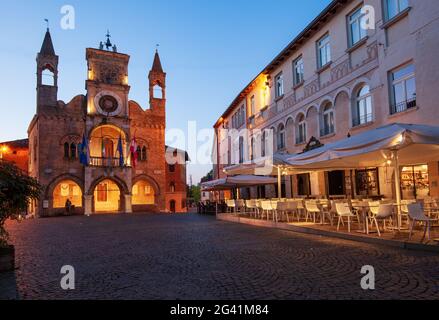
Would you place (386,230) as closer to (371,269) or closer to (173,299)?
(371,269)

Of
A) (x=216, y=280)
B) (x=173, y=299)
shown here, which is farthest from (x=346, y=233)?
(x=173, y=299)

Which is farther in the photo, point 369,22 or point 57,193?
point 57,193

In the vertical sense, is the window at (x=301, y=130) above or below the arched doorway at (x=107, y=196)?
above

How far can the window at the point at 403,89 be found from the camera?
13.0 meters

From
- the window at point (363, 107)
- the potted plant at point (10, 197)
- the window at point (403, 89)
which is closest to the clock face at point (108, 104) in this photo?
the window at point (363, 107)

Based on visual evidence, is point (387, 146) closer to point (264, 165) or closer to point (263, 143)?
point (264, 165)

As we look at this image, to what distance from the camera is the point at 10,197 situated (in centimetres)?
660

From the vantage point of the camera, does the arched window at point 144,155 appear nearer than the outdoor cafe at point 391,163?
No

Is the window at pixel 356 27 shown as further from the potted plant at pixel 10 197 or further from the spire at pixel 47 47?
the spire at pixel 47 47

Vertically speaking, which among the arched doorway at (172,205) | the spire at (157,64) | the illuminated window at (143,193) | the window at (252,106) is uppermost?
the spire at (157,64)

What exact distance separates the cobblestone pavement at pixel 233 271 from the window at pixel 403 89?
6712 mm

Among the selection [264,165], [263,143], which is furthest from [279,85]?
[264,165]

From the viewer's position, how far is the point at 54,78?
35094mm

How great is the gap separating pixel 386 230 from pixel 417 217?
8.23ft
